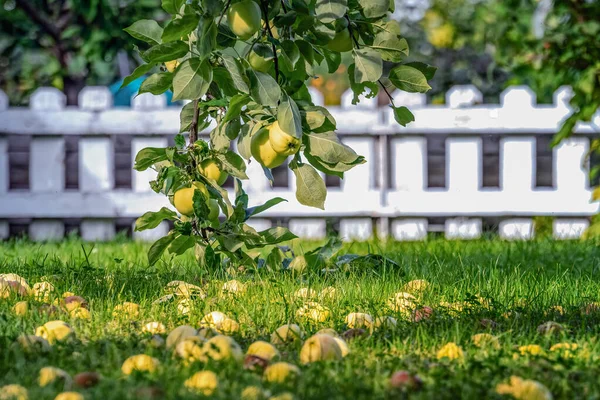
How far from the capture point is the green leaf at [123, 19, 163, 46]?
7.77 feet

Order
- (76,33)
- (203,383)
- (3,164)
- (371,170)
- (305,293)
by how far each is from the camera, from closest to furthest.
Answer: (203,383) → (305,293) → (3,164) → (371,170) → (76,33)

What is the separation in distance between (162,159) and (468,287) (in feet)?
3.55

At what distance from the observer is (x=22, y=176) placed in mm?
5766

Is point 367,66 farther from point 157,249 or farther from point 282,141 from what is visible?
→ point 157,249

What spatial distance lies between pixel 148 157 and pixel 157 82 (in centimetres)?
34

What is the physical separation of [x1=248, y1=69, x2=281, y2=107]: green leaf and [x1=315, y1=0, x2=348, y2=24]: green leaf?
0.75 feet

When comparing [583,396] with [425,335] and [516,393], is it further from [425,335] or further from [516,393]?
[425,335]

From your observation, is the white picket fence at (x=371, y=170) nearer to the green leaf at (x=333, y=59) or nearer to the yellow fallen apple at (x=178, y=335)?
the green leaf at (x=333, y=59)

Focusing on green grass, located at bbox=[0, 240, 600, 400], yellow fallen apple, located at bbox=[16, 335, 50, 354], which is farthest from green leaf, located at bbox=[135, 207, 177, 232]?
yellow fallen apple, located at bbox=[16, 335, 50, 354]

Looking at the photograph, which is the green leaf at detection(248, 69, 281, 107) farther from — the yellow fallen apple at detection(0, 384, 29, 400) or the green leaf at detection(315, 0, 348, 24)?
the yellow fallen apple at detection(0, 384, 29, 400)

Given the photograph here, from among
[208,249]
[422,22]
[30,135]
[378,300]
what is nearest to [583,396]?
[378,300]

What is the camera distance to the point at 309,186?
246 cm

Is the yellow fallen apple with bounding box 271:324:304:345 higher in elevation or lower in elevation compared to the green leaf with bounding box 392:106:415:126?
lower

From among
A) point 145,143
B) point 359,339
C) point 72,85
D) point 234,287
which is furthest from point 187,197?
point 72,85
